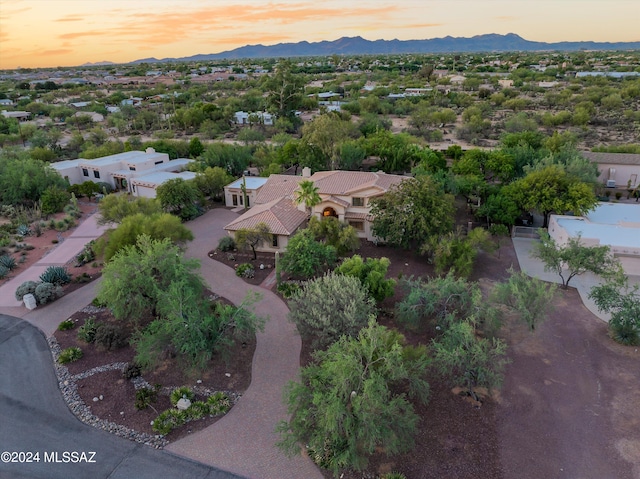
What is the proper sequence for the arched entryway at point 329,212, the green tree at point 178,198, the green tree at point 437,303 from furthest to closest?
the green tree at point 178,198, the arched entryway at point 329,212, the green tree at point 437,303

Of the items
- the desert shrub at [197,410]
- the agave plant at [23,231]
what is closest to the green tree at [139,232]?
the desert shrub at [197,410]

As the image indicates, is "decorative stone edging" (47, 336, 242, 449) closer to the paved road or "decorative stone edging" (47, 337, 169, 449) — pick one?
"decorative stone edging" (47, 337, 169, 449)

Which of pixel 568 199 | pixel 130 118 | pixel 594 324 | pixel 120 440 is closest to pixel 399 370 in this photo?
pixel 120 440

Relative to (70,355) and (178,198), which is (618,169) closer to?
(178,198)

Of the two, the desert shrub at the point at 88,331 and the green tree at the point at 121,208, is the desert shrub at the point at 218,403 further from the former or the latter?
the green tree at the point at 121,208

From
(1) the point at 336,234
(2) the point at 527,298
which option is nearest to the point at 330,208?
(1) the point at 336,234

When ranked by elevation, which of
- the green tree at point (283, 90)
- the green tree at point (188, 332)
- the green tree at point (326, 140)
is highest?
the green tree at point (283, 90)

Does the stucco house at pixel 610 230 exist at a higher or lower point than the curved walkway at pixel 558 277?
higher
